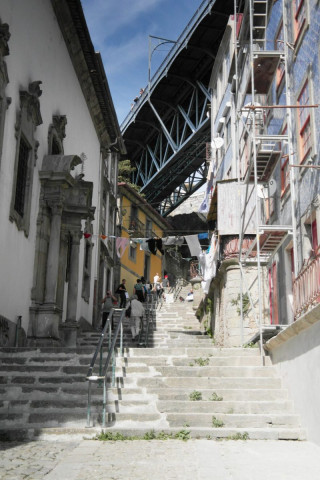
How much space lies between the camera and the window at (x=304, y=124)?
12.5m

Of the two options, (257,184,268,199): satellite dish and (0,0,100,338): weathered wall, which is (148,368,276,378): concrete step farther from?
(257,184,268,199): satellite dish

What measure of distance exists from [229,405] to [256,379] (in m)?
1.11

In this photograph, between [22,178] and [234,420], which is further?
[22,178]

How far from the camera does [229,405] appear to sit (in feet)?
31.2

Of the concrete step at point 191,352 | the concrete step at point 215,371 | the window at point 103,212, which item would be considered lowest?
the concrete step at point 215,371

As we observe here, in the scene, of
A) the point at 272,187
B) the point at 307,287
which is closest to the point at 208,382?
the point at 307,287

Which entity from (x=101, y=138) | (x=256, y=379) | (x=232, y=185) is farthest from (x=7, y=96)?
(x=101, y=138)

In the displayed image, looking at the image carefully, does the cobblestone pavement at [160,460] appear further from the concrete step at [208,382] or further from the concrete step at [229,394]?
the concrete step at [208,382]

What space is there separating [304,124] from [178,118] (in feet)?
93.1

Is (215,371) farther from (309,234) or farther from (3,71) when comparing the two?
(3,71)

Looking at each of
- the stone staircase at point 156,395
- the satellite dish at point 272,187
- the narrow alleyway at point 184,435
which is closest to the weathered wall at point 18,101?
the stone staircase at point 156,395

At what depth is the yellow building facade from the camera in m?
40.1

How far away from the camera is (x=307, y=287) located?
377 inches

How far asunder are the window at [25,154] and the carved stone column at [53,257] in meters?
1.20
